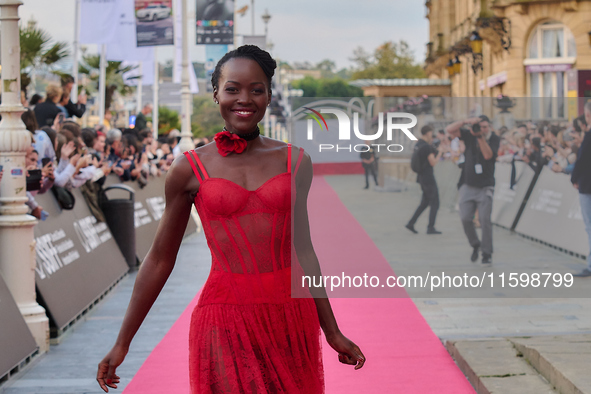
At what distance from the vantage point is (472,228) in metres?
6.35

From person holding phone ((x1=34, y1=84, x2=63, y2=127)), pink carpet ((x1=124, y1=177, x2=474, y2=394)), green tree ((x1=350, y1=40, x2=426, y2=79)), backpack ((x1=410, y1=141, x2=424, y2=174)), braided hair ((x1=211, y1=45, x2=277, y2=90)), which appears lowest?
pink carpet ((x1=124, y1=177, x2=474, y2=394))

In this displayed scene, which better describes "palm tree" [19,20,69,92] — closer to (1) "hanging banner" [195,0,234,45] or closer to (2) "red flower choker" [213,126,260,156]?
(1) "hanging banner" [195,0,234,45]

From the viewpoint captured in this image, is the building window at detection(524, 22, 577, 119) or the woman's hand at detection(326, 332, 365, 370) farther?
the building window at detection(524, 22, 577, 119)

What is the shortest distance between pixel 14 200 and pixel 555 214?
8.01 meters

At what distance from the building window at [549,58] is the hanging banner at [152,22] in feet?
45.7

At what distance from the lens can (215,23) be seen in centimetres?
2159

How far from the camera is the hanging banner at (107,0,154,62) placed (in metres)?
18.7

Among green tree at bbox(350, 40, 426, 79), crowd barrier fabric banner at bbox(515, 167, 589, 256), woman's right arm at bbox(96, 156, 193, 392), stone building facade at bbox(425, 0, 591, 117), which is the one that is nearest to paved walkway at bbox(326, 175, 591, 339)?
woman's right arm at bbox(96, 156, 193, 392)

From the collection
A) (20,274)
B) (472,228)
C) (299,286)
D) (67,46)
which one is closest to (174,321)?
(20,274)

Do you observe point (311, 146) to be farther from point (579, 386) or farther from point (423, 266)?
point (579, 386)

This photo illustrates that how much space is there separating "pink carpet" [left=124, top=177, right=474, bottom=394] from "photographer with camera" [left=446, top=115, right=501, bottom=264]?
0.92 m

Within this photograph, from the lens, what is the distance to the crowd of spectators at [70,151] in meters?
7.61

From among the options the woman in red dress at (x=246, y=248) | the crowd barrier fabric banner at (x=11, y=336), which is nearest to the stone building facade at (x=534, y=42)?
the crowd barrier fabric banner at (x=11, y=336)

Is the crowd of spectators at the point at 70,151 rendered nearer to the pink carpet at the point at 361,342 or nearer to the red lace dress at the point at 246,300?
the pink carpet at the point at 361,342
